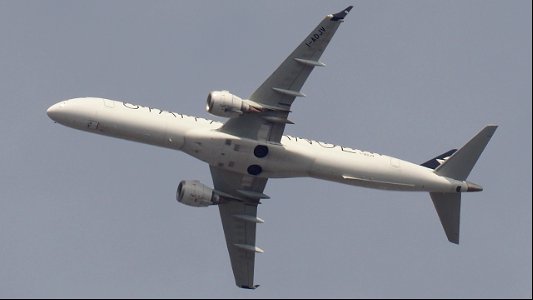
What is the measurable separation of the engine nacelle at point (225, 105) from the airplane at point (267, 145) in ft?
0.28

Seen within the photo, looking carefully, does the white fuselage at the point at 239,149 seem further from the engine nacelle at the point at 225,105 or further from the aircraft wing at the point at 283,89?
the engine nacelle at the point at 225,105

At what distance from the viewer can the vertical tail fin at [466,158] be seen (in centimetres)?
10419

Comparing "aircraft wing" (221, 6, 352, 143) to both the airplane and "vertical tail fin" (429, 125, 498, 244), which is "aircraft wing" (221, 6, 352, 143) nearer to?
the airplane

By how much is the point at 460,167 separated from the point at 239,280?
25.1m

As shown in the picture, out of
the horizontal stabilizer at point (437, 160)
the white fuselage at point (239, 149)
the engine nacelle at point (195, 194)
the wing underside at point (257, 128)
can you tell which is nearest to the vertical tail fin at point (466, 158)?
Answer: the white fuselage at point (239, 149)

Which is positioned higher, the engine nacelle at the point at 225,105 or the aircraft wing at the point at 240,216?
the engine nacelle at the point at 225,105

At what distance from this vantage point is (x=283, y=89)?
3907 inches

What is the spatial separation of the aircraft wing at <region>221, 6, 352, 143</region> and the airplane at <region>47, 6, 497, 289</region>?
0.08 m

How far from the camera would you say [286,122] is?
330 ft

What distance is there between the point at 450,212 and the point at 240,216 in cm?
2050

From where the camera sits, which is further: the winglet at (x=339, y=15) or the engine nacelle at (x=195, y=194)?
the engine nacelle at (x=195, y=194)

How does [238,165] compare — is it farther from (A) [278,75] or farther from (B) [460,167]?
(B) [460,167]

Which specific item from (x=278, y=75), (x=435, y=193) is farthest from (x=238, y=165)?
(x=435, y=193)

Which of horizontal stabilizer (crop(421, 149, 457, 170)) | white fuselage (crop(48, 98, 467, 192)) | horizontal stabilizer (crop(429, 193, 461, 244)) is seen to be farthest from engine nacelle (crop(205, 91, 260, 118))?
horizontal stabilizer (crop(429, 193, 461, 244))
